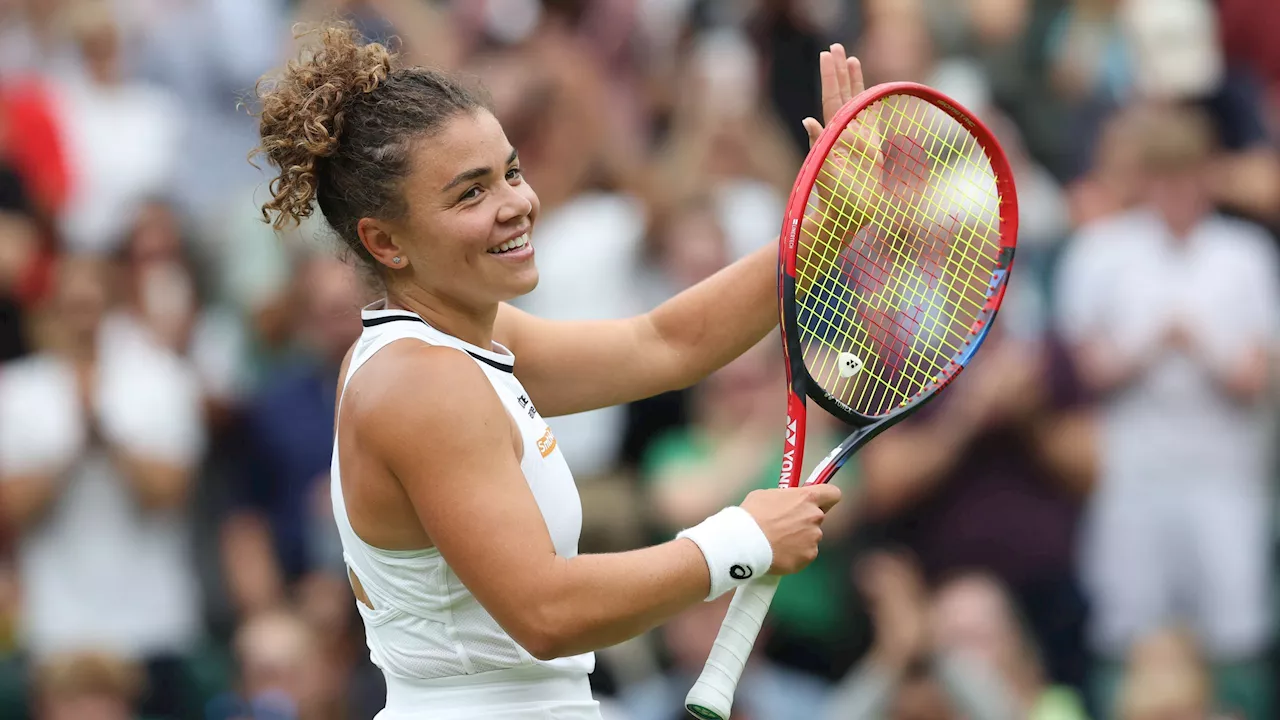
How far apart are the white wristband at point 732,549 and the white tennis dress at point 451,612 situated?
26cm

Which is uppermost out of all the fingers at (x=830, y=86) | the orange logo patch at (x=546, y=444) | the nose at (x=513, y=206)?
the fingers at (x=830, y=86)

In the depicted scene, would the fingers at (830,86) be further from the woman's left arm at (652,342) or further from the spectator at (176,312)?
the spectator at (176,312)

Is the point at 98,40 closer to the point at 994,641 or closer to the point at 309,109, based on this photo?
the point at 994,641

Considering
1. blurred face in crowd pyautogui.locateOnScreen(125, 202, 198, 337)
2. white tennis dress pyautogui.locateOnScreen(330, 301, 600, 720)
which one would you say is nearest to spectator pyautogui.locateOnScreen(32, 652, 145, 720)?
blurred face in crowd pyautogui.locateOnScreen(125, 202, 198, 337)

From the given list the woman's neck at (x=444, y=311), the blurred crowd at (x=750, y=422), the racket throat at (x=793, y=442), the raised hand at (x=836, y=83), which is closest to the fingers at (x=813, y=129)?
the raised hand at (x=836, y=83)

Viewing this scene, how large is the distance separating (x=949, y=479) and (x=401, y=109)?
141 inches

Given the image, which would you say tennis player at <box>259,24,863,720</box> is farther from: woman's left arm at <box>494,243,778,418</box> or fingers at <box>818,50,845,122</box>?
fingers at <box>818,50,845,122</box>

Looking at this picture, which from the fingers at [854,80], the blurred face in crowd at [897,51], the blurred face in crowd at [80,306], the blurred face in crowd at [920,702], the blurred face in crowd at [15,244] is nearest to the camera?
the fingers at [854,80]

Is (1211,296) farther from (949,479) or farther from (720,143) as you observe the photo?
(720,143)

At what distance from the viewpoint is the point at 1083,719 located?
603cm

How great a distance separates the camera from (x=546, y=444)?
316cm

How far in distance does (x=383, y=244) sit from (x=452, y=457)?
471 millimetres

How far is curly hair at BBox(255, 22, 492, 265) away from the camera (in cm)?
307

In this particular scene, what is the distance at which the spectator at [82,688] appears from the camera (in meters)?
6.14
